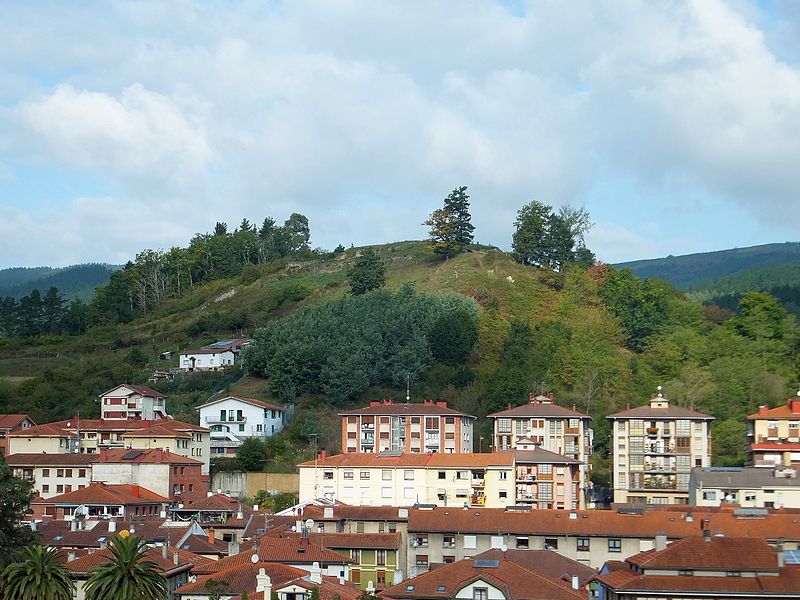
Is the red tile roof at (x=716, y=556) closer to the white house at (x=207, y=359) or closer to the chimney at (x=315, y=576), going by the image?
the chimney at (x=315, y=576)

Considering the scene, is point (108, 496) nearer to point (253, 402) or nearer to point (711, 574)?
point (253, 402)

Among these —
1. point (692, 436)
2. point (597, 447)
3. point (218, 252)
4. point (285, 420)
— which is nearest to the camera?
point (692, 436)

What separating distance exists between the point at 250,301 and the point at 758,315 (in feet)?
189

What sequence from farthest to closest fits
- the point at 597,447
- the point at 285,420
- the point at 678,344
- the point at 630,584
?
1. the point at 678,344
2. the point at 285,420
3. the point at 597,447
4. the point at 630,584

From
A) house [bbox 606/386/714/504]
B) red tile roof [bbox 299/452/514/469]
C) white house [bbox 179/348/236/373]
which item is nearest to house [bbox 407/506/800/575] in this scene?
red tile roof [bbox 299/452/514/469]

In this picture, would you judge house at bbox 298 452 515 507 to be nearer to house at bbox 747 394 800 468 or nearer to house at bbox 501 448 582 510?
house at bbox 501 448 582 510

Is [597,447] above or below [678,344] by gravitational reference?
below

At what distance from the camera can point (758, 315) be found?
332ft

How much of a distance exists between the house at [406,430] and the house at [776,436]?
20.6 metres

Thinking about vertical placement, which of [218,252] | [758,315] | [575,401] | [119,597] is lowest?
[119,597]

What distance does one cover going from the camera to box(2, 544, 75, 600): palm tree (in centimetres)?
4384

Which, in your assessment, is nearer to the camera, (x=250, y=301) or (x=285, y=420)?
(x=285, y=420)

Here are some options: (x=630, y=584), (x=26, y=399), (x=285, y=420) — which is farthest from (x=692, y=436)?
(x=26, y=399)

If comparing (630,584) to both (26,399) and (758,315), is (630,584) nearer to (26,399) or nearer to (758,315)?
(758,315)
